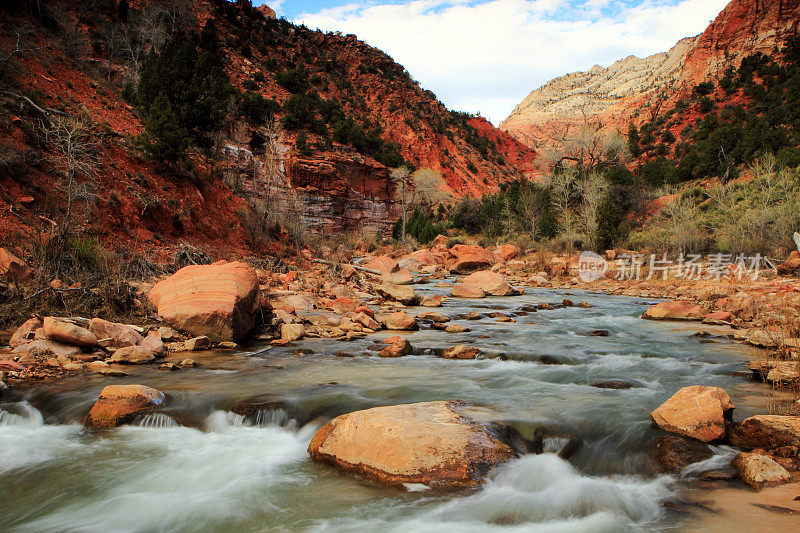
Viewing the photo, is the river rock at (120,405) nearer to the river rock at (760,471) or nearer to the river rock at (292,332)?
the river rock at (292,332)

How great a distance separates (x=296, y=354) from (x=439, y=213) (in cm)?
4888

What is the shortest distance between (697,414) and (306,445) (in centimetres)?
372

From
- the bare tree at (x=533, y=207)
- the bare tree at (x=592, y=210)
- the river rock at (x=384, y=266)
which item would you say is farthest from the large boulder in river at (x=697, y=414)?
the bare tree at (x=533, y=207)

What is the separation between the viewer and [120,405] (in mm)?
4934

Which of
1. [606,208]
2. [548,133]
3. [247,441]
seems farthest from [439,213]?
[548,133]

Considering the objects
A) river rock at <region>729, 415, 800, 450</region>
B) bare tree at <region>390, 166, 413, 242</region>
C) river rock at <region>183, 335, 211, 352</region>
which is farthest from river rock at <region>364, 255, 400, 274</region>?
bare tree at <region>390, 166, 413, 242</region>

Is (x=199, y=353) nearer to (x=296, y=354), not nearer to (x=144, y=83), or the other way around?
(x=296, y=354)

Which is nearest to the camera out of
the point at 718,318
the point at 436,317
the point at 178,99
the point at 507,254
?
the point at 718,318

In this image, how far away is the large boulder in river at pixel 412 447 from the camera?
144 inches

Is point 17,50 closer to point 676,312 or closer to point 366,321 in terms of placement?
point 366,321

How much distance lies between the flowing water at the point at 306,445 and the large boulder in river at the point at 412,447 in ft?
0.39

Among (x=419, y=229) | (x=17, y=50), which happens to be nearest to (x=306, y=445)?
(x=17, y=50)

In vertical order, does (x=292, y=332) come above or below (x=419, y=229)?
below

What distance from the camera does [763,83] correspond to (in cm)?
5022
